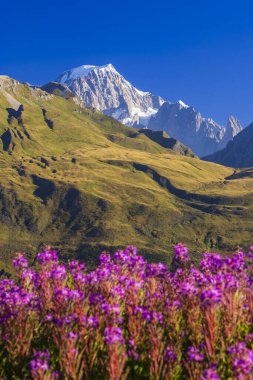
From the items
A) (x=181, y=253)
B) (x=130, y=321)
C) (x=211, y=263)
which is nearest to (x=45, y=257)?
(x=181, y=253)

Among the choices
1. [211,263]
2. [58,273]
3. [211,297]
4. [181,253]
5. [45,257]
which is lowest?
[211,297]

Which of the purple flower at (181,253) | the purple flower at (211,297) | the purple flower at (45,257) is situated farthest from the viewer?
the purple flower at (45,257)

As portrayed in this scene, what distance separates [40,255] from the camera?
895cm

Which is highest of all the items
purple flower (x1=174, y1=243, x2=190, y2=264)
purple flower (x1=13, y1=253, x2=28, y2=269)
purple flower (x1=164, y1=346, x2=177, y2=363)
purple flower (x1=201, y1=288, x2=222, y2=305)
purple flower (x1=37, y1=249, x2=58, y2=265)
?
purple flower (x1=174, y1=243, x2=190, y2=264)

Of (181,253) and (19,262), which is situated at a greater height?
(181,253)

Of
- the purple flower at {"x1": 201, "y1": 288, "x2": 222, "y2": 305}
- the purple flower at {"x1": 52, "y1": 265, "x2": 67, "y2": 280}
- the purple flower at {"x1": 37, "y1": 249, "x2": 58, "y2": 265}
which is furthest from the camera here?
the purple flower at {"x1": 37, "y1": 249, "x2": 58, "y2": 265}

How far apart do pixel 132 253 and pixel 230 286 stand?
281 centimetres

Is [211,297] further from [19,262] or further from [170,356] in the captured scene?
[19,262]

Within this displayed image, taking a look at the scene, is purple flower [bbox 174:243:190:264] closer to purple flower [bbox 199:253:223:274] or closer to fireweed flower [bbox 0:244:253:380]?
fireweed flower [bbox 0:244:253:380]

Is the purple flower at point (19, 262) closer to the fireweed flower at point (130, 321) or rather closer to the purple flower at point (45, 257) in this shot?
the fireweed flower at point (130, 321)

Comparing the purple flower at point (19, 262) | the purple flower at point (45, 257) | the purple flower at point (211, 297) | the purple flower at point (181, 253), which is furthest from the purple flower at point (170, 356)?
the purple flower at point (19, 262)

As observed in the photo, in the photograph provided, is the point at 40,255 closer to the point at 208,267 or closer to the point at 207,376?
the point at 208,267

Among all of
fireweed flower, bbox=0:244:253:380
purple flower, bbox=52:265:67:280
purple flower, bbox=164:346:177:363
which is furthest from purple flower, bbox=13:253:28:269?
purple flower, bbox=164:346:177:363

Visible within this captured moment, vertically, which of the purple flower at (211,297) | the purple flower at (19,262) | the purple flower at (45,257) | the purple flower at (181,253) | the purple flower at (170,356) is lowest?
the purple flower at (170,356)
